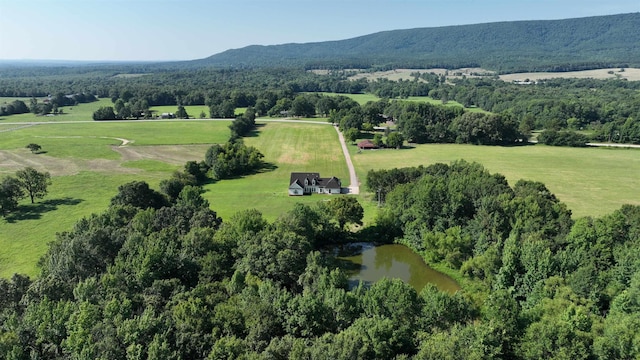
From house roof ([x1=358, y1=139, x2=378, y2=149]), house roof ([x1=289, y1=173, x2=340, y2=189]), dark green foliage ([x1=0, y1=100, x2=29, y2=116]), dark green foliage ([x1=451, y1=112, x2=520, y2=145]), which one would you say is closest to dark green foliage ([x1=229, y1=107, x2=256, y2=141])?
house roof ([x1=358, y1=139, x2=378, y2=149])

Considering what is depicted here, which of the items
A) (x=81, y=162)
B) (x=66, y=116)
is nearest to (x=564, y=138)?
(x=81, y=162)

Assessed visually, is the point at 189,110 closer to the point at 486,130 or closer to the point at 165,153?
the point at 165,153

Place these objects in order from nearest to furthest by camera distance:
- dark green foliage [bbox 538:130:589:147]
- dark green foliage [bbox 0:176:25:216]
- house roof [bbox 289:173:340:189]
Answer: dark green foliage [bbox 0:176:25:216]
house roof [bbox 289:173:340:189]
dark green foliage [bbox 538:130:589:147]

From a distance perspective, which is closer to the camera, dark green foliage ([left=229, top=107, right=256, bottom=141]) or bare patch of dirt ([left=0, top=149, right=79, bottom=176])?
bare patch of dirt ([left=0, top=149, right=79, bottom=176])

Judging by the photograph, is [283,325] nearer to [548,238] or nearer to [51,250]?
[51,250]

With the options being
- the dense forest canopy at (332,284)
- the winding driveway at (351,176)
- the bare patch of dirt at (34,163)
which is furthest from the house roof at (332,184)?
the bare patch of dirt at (34,163)

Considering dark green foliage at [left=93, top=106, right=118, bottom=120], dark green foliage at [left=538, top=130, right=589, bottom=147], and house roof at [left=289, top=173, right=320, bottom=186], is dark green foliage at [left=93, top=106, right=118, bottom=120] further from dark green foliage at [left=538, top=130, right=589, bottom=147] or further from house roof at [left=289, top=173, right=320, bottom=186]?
dark green foliage at [left=538, top=130, right=589, bottom=147]
